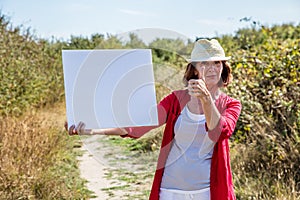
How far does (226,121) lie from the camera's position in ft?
7.80

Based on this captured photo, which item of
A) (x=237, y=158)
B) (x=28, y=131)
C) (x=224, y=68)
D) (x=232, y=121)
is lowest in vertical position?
(x=237, y=158)

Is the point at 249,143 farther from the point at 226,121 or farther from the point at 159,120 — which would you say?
the point at 226,121

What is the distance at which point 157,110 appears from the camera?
256cm

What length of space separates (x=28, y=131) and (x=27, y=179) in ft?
3.86

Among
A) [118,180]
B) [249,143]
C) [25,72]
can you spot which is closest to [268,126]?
[249,143]

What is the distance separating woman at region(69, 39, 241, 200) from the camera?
2494 millimetres

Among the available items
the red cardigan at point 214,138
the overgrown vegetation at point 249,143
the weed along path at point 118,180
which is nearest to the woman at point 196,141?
the red cardigan at point 214,138

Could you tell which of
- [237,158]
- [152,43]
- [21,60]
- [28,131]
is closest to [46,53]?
[21,60]

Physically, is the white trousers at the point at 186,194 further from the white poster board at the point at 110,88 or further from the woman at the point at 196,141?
the white poster board at the point at 110,88

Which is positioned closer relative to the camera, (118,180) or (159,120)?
(159,120)

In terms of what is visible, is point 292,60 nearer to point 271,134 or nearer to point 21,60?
point 271,134

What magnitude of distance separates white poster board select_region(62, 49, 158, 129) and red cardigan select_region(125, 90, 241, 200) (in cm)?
5

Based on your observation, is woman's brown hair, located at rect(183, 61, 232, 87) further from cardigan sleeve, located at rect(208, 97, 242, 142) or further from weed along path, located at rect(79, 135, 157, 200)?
weed along path, located at rect(79, 135, 157, 200)

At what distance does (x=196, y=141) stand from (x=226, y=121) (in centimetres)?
20
